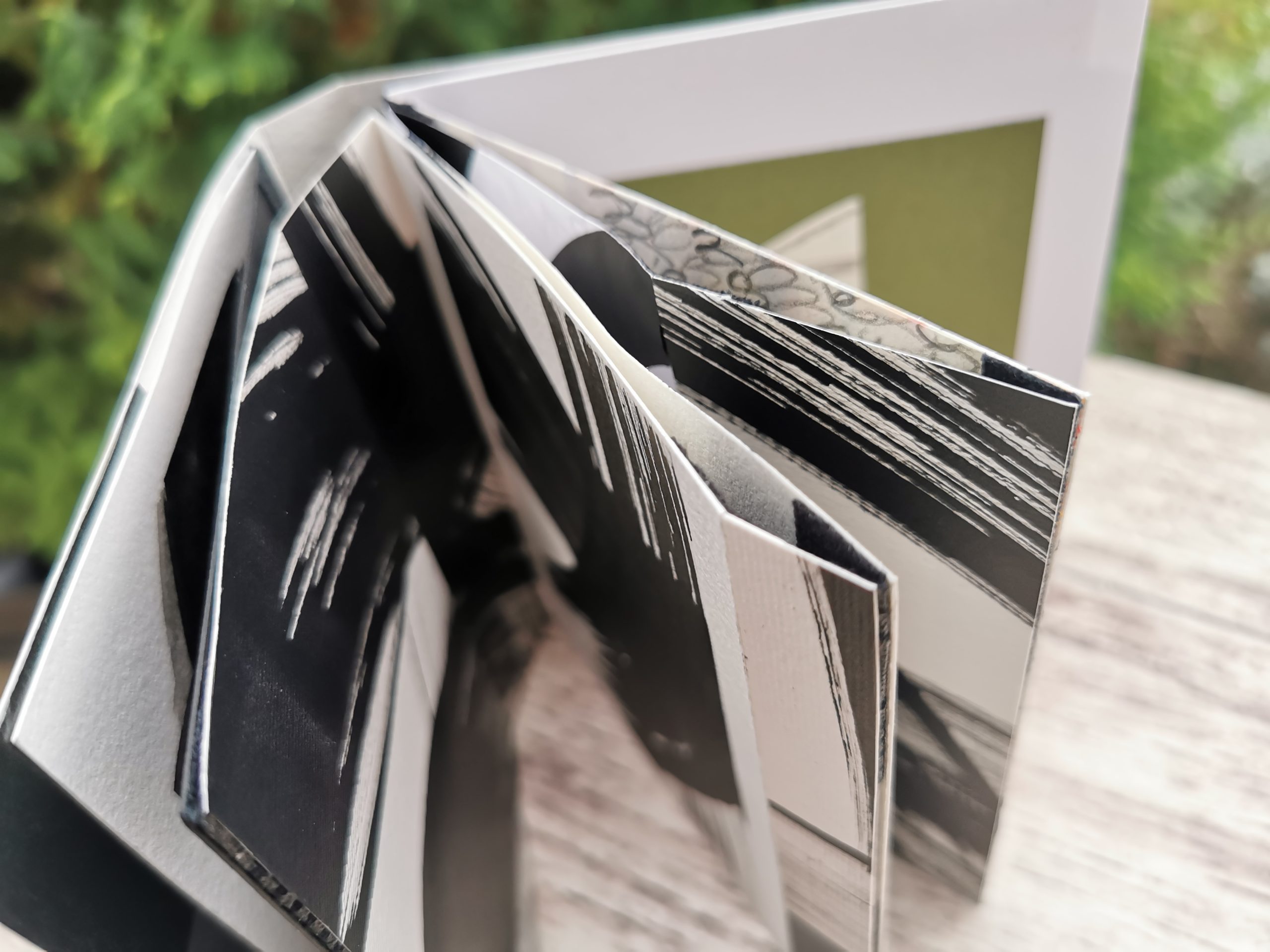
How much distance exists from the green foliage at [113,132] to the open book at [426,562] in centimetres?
12

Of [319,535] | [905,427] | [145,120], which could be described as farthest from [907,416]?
[145,120]

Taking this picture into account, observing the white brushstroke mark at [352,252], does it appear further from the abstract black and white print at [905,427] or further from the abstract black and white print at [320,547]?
the abstract black and white print at [905,427]

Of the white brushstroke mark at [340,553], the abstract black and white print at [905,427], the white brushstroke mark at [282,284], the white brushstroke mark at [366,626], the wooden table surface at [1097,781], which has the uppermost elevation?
the white brushstroke mark at [282,284]

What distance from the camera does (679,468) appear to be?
25 centimetres

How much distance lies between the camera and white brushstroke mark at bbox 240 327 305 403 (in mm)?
294

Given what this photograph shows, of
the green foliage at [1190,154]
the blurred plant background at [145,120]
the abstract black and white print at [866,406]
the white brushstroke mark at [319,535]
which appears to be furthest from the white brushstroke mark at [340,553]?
the green foliage at [1190,154]

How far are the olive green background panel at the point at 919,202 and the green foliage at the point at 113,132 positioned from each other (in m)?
0.15

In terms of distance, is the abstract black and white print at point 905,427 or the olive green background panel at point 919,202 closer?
the abstract black and white print at point 905,427

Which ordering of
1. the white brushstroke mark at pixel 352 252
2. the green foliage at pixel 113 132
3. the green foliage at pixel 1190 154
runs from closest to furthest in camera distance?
1. the white brushstroke mark at pixel 352 252
2. the green foliage at pixel 113 132
3. the green foliage at pixel 1190 154

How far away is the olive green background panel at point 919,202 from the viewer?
45 cm

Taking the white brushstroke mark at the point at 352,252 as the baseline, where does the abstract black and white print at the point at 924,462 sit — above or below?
below

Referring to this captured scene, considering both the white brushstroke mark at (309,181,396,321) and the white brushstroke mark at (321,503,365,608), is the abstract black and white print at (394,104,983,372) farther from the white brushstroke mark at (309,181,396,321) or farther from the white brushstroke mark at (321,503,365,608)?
the white brushstroke mark at (321,503,365,608)

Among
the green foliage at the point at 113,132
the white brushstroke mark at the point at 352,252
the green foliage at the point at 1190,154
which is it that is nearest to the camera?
the white brushstroke mark at the point at 352,252

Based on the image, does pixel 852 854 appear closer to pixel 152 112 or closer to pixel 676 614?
pixel 676 614
